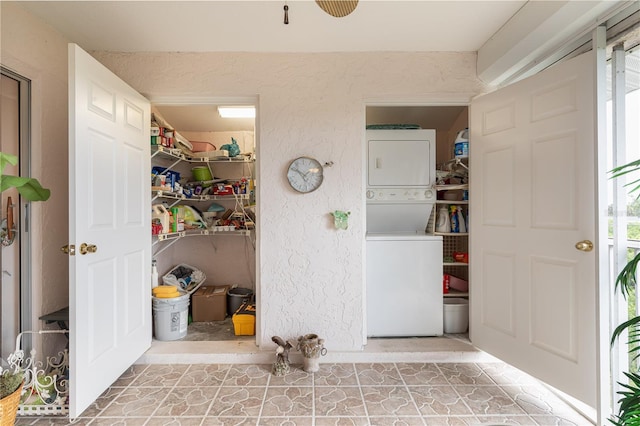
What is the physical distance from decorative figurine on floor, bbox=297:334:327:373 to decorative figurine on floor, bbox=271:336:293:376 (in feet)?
0.35

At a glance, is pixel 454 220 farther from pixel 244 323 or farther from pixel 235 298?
pixel 235 298

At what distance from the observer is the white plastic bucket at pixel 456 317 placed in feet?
8.23

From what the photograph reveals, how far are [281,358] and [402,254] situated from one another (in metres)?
1.25

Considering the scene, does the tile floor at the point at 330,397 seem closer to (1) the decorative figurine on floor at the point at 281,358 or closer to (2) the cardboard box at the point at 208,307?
(1) the decorative figurine on floor at the point at 281,358

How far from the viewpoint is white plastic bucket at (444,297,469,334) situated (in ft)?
8.23

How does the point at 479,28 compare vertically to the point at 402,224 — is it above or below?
above

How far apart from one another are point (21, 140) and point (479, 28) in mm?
3041

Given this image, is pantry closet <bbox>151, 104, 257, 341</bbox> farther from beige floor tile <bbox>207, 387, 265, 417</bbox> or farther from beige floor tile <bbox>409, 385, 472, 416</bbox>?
beige floor tile <bbox>409, 385, 472, 416</bbox>

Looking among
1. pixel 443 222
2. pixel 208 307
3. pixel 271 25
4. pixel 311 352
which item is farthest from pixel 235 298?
pixel 271 25

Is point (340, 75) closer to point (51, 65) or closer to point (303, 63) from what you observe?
point (303, 63)

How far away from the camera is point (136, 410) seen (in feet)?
5.46

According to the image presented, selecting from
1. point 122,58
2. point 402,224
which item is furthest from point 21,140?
point 402,224

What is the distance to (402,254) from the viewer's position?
2434 millimetres

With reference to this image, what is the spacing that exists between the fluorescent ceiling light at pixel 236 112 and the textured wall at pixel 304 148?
0.63 meters
